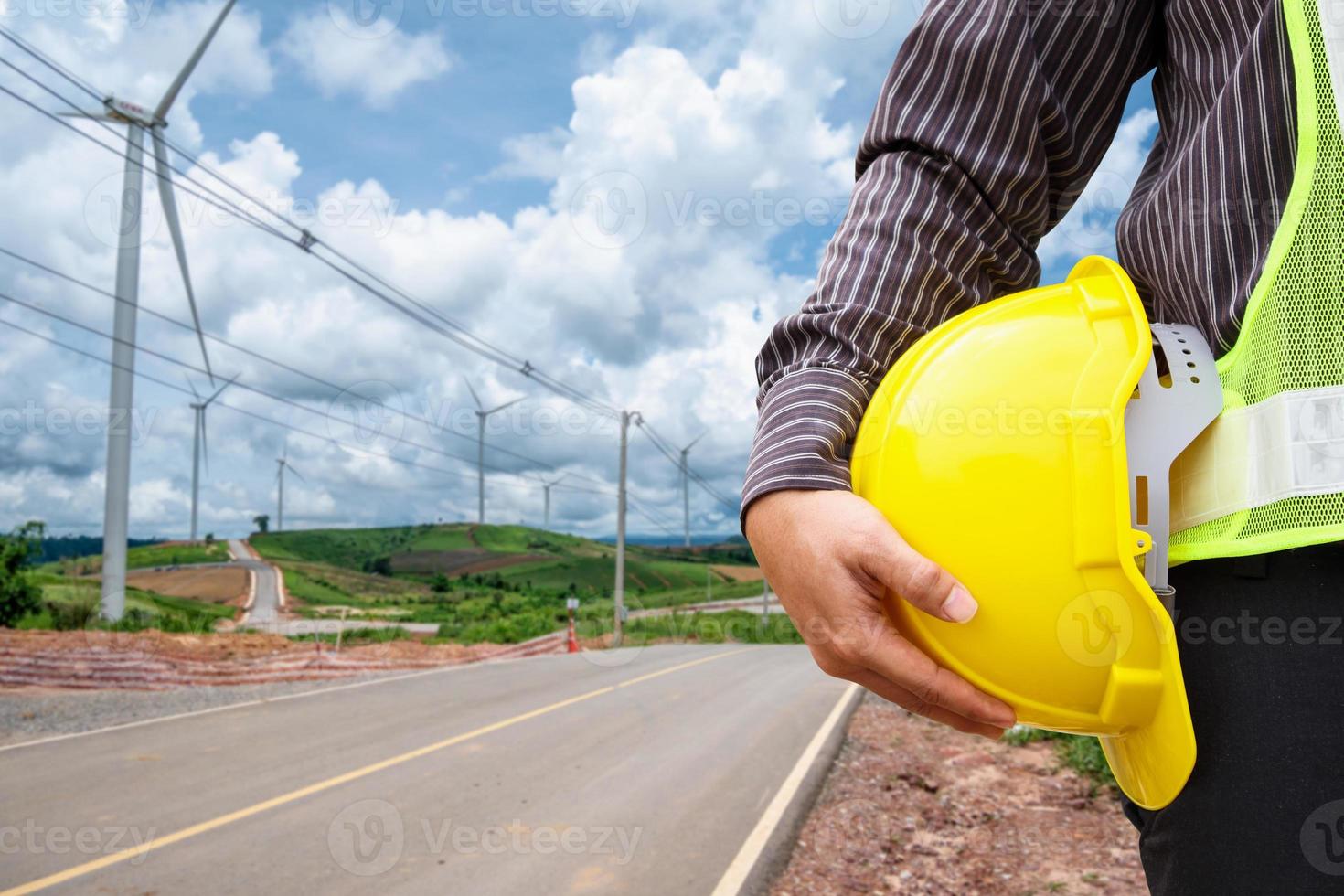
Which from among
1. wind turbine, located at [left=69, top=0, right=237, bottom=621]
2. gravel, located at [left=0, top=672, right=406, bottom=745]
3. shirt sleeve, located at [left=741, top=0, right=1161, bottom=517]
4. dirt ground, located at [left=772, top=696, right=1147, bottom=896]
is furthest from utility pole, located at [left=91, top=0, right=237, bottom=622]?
shirt sleeve, located at [left=741, top=0, right=1161, bottom=517]

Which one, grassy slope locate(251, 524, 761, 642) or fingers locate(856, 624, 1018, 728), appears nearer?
Answer: fingers locate(856, 624, 1018, 728)

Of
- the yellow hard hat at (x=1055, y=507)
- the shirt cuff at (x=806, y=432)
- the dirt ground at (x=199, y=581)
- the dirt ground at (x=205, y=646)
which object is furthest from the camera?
the dirt ground at (x=199, y=581)

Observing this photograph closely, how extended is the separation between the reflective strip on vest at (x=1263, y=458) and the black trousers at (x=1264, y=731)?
0.06m

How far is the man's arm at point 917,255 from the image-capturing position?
1.04 metres

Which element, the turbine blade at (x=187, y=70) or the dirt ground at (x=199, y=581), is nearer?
the turbine blade at (x=187, y=70)

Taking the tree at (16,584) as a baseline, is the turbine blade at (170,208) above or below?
above

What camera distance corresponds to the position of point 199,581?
52.1m

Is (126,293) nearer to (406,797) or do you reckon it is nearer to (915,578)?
(406,797)

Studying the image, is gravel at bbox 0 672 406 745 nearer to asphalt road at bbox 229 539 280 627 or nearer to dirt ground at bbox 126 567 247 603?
asphalt road at bbox 229 539 280 627

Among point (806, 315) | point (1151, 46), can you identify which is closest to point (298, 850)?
point (806, 315)

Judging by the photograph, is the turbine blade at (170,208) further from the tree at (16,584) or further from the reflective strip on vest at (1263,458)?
the reflective strip on vest at (1263,458)

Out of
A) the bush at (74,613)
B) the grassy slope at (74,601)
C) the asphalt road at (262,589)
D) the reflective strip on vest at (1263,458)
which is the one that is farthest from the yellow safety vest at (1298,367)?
the asphalt road at (262,589)

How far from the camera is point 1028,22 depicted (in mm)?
1340

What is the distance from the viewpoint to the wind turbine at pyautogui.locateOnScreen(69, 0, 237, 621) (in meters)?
21.2
